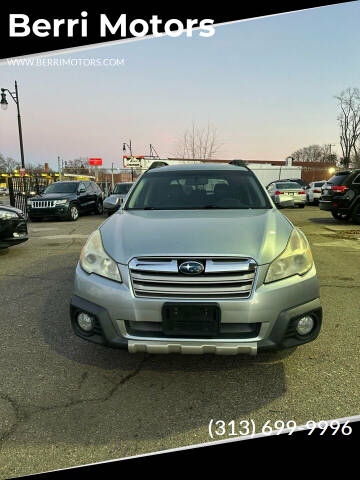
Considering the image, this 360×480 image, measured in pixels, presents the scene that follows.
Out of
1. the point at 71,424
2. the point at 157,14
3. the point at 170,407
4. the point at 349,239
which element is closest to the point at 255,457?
the point at 170,407

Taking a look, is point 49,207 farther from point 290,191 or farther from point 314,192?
point 314,192

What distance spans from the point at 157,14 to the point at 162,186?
4.65m

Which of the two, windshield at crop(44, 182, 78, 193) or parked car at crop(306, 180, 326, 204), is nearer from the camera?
windshield at crop(44, 182, 78, 193)

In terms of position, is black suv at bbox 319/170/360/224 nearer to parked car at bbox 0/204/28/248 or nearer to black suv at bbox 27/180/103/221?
parked car at bbox 0/204/28/248

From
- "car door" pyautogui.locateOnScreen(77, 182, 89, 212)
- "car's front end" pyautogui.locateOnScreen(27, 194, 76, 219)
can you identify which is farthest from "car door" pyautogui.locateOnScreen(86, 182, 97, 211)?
"car's front end" pyautogui.locateOnScreen(27, 194, 76, 219)

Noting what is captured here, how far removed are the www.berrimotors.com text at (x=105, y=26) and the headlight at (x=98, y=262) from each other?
19.2ft

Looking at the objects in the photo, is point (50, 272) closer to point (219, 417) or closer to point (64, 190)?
point (219, 417)

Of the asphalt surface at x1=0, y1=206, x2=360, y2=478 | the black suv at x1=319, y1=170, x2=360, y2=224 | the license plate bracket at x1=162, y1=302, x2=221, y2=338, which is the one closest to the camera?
the asphalt surface at x1=0, y1=206, x2=360, y2=478

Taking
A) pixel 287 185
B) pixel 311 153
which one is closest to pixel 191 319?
pixel 287 185

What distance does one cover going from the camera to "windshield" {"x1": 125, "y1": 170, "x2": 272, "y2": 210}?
354 cm

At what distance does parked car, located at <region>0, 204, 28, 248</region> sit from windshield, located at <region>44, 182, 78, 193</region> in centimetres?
794

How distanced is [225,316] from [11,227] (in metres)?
5.61

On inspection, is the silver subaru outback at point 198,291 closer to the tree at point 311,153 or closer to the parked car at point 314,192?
the parked car at point 314,192

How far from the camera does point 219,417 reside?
2.19m
